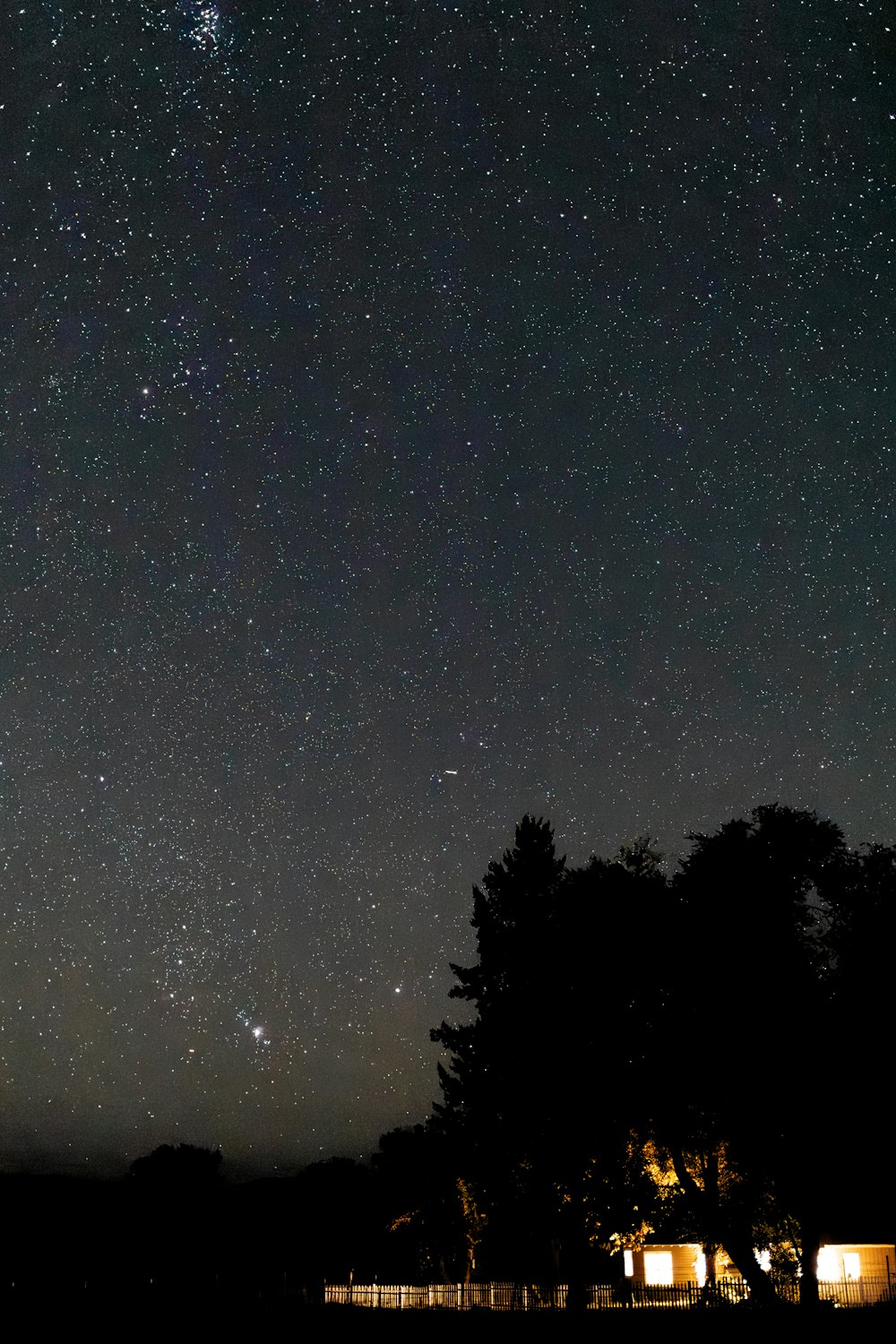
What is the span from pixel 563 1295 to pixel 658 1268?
26.9ft

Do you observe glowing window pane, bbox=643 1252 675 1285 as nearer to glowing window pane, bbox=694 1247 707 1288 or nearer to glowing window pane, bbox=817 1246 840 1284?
glowing window pane, bbox=694 1247 707 1288

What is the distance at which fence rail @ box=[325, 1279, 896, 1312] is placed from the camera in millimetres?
30859

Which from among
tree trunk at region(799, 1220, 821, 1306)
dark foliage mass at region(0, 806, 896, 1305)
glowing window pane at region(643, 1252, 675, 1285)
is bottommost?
glowing window pane at region(643, 1252, 675, 1285)

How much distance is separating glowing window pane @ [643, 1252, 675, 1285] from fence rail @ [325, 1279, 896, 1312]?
4.53 feet

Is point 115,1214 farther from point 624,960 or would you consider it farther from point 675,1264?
point 624,960

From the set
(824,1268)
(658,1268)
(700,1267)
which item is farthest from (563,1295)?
(824,1268)

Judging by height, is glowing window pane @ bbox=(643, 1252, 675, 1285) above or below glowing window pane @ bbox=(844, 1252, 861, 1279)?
below

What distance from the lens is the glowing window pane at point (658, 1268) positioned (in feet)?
131

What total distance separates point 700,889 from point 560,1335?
40.7 feet

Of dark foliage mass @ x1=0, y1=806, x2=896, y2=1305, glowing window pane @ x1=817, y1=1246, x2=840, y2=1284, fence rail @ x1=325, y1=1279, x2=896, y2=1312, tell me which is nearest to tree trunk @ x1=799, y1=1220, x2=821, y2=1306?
dark foliage mass @ x1=0, y1=806, x2=896, y2=1305

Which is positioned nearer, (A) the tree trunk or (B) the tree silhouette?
(A) the tree trunk

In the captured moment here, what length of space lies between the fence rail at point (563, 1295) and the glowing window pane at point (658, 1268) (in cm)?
138

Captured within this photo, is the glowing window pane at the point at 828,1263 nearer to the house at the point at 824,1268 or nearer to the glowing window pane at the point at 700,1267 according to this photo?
the house at the point at 824,1268

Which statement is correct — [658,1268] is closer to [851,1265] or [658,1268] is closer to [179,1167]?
[851,1265]
